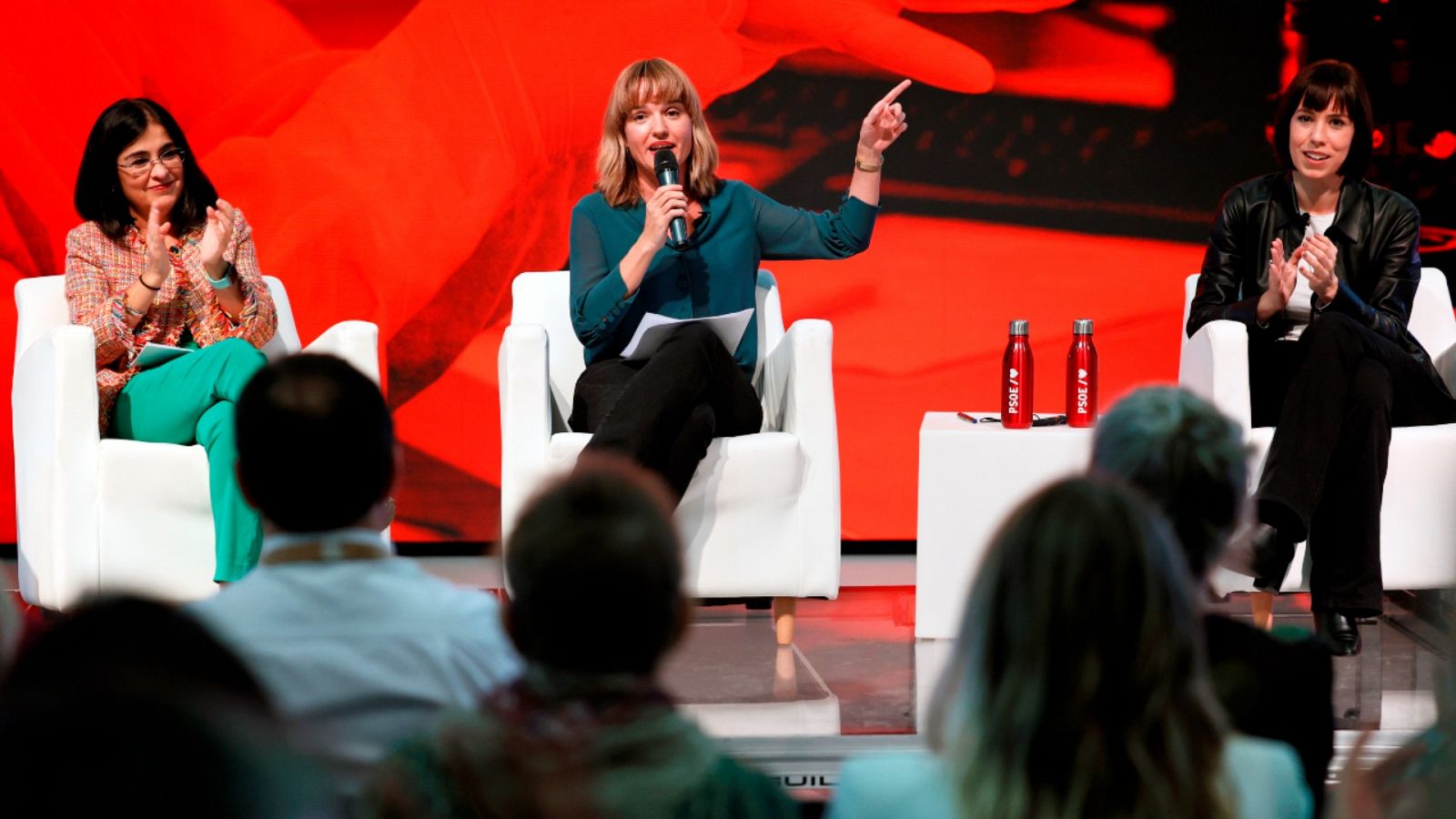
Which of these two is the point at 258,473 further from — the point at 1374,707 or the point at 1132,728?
the point at 1374,707

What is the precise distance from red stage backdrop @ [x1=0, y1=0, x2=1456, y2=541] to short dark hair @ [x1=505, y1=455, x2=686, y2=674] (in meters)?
3.55

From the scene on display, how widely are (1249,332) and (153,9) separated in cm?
319

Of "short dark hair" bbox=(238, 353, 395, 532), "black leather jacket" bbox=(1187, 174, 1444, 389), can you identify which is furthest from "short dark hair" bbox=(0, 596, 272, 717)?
"black leather jacket" bbox=(1187, 174, 1444, 389)

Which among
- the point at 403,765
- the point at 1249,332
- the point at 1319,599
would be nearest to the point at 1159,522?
the point at 403,765

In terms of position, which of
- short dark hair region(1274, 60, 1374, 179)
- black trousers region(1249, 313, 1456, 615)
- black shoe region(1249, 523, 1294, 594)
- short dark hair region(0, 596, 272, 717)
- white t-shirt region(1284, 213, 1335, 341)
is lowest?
black shoe region(1249, 523, 1294, 594)

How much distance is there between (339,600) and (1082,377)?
2262mm

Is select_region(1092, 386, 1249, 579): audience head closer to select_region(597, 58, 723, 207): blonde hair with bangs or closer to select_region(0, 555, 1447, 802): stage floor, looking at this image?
select_region(0, 555, 1447, 802): stage floor

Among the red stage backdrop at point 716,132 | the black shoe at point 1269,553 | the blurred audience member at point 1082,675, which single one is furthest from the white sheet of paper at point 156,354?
the blurred audience member at point 1082,675

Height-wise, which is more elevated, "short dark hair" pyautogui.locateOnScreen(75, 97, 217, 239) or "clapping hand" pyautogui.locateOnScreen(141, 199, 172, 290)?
"short dark hair" pyautogui.locateOnScreen(75, 97, 217, 239)

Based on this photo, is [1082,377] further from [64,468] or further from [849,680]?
[64,468]

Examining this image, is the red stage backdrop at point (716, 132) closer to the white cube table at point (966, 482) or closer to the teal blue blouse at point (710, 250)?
the teal blue blouse at point (710, 250)

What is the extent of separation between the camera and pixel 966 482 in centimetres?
327

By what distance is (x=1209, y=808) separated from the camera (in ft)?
3.32

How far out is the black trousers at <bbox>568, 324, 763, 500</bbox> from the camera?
9.75ft
